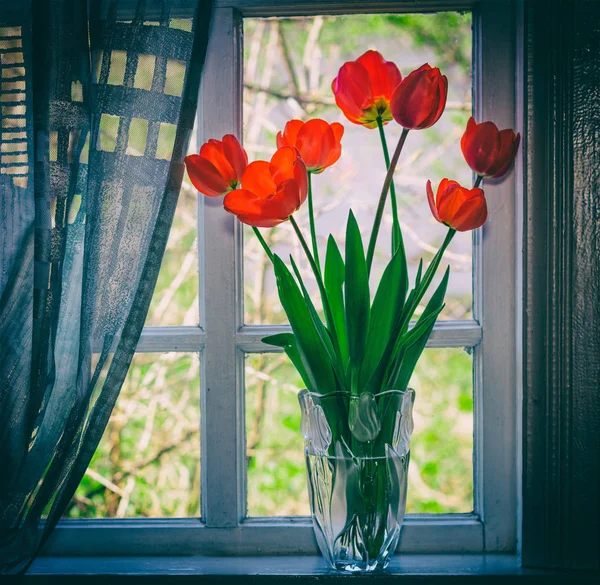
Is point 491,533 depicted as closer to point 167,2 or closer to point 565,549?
point 565,549

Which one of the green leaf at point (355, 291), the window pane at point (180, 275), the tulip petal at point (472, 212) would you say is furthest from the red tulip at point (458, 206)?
the window pane at point (180, 275)

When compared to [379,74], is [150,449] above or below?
below

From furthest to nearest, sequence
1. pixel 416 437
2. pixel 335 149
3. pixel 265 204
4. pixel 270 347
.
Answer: pixel 416 437 → pixel 270 347 → pixel 335 149 → pixel 265 204

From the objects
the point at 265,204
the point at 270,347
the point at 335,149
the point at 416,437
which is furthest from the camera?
the point at 416,437

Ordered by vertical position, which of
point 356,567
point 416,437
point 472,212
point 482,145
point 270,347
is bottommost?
point 356,567

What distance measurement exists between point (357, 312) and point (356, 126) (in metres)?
0.47

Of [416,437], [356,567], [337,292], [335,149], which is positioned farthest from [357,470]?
[335,149]

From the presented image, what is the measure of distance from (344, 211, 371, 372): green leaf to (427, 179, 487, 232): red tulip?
0.13 meters

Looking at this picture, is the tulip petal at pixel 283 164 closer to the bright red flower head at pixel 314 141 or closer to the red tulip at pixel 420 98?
the bright red flower head at pixel 314 141

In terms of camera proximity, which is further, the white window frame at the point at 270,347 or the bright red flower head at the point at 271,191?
the white window frame at the point at 270,347

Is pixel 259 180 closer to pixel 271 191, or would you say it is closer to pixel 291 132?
pixel 271 191

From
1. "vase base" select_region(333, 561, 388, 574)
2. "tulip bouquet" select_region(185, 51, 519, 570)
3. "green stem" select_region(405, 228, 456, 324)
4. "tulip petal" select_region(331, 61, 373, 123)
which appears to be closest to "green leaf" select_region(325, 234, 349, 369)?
"tulip bouquet" select_region(185, 51, 519, 570)

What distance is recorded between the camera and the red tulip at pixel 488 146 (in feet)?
2.79

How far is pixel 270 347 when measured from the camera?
1.11m
